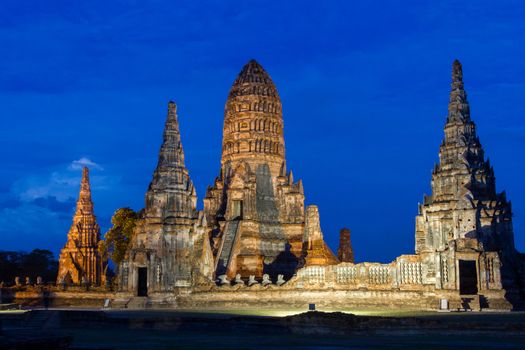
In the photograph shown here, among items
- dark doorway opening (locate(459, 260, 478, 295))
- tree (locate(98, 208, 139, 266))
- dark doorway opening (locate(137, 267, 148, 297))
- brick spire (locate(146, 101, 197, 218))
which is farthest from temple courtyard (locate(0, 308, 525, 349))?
tree (locate(98, 208, 139, 266))

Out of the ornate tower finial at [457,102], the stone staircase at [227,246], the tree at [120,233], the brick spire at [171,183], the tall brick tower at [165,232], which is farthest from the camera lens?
the tree at [120,233]

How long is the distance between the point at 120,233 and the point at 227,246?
9.74 meters

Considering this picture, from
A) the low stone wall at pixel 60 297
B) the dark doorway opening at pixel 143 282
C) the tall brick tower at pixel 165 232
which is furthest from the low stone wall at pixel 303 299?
the low stone wall at pixel 60 297

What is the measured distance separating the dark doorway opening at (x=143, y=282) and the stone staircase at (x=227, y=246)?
597cm

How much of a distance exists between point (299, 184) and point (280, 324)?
35.4m

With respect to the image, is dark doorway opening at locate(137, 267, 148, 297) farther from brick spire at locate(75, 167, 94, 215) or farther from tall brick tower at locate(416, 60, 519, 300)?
brick spire at locate(75, 167, 94, 215)

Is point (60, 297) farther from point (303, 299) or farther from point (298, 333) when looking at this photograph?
point (298, 333)

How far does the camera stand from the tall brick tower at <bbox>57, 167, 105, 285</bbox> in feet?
235

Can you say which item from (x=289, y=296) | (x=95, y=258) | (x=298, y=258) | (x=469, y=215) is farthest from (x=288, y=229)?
(x=95, y=258)

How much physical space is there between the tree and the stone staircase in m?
7.41

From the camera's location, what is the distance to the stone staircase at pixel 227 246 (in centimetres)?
5112

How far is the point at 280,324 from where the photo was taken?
903 inches

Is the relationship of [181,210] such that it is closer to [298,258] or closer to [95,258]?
[298,258]

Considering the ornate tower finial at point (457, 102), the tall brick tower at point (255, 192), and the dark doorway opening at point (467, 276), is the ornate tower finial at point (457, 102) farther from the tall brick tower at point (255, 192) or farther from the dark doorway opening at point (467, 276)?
the tall brick tower at point (255, 192)
